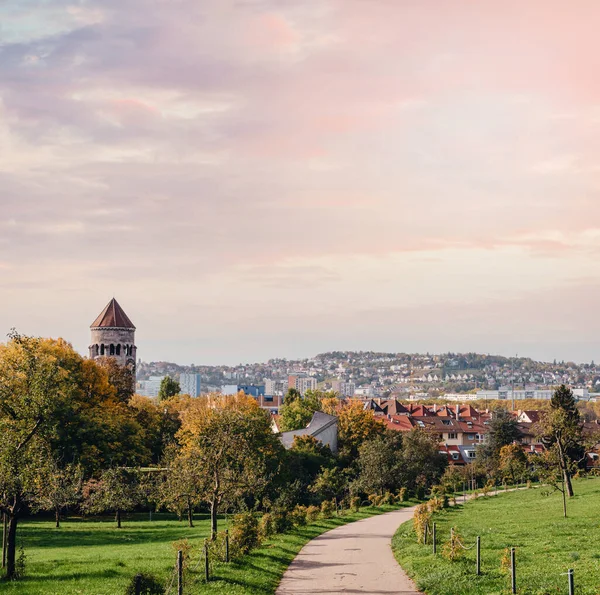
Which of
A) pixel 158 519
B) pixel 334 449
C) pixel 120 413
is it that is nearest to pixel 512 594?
pixel 158 519

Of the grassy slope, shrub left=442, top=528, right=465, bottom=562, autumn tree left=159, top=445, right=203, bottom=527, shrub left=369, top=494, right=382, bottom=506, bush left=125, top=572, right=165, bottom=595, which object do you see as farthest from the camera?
shrub left=369, top=494, right=382, bottom=506

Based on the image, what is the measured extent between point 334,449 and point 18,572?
66090 mm

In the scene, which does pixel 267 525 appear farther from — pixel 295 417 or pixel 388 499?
pixel 295 417

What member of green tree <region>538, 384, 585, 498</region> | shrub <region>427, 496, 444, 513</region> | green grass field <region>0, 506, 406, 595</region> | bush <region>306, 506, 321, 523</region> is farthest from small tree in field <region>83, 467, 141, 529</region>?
green tree <region>538, 384, 585, 498</region>

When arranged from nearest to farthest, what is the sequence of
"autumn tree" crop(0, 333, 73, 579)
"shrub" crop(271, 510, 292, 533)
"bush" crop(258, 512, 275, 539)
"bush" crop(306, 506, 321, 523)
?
1. "autumn tree" crop(0, 333, 73, 579)
2. "bush" crop(258, 512, 275, 539)
3. "shrub" crop(271, 510, 292, 533)
4. "bush" crop(306, 506, 321, 523)

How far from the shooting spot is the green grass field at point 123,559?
23.8m

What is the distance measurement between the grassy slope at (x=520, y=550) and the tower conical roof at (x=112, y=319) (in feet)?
284

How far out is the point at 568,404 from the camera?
81.1 meters

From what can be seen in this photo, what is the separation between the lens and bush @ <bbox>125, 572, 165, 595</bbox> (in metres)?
21.2

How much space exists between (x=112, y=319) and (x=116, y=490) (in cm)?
8046

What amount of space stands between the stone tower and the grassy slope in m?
85.9

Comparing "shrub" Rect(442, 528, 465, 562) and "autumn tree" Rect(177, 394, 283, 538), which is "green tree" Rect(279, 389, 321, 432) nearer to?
"autumn tree" Rect(177, 394, 283, 538)

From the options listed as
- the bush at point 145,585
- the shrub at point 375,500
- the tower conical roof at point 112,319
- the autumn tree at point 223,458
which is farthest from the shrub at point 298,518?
the tower conical roof at point 112,319

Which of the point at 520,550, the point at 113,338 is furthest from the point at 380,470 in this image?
the point at 113,338
